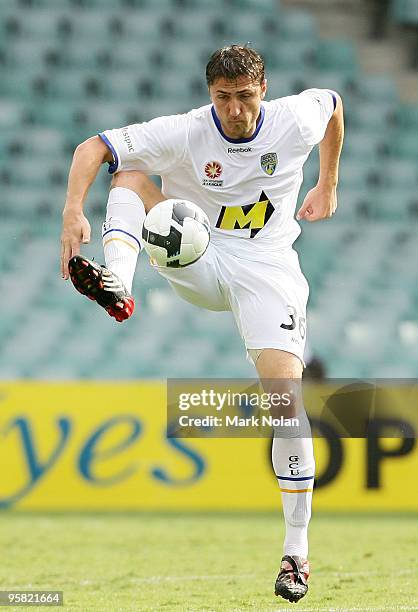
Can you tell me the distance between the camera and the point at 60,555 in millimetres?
6664

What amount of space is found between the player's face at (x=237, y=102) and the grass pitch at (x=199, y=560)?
200cm

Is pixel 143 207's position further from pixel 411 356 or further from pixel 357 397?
pixel 411 356

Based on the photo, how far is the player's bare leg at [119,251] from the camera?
167 inches

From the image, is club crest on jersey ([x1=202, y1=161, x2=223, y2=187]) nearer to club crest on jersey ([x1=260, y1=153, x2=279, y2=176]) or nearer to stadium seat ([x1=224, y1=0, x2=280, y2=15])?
Answer: club crest on jersey ([x1=260, y1=153, x2=279, y2=176])

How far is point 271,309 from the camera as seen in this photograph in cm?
483

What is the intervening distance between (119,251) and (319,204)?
112 centimetres

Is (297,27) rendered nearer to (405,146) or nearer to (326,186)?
(405,146)

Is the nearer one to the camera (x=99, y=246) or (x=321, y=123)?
(x=321, y=123)

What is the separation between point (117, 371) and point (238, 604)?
5667 mm

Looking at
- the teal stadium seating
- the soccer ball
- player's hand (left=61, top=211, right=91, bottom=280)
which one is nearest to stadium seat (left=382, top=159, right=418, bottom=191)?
the teal stadium seating

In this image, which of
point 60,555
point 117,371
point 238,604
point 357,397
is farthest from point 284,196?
point 117,371

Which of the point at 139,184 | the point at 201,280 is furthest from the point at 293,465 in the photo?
the point at 139,184

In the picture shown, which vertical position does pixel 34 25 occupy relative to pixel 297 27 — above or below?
below

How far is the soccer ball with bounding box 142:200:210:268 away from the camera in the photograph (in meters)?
4.48
